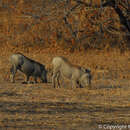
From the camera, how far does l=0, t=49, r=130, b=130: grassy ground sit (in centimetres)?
699

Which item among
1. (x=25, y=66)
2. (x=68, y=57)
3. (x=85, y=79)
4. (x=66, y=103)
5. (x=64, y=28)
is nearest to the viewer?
(x=66, y=103)

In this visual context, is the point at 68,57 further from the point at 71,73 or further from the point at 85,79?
the point at 85,79

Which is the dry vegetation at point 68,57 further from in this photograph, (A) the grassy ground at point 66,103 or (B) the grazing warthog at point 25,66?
(B) the grazing warthog at point 25,66

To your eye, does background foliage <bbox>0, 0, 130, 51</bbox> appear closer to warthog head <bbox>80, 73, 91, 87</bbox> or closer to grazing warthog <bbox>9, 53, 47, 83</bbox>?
grazing warthog <bbox>9, 53, 47, 83</bbox>

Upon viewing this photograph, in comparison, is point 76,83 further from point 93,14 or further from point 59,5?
point 93,14

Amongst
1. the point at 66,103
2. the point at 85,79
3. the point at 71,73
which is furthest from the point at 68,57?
Result: the point at 66,103

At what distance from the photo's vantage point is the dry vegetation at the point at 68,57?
24.4 ft

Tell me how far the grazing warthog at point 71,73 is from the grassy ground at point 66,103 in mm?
247

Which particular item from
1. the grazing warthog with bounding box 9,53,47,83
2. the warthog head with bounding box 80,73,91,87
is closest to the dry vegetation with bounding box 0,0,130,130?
the warthog head with bounding box 80,73,91,87

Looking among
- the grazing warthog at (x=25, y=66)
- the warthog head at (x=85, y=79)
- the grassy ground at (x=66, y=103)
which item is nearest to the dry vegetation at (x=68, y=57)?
the grassy ground at (x=66, y=103)

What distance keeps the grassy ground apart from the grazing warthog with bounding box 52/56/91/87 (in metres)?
0.25

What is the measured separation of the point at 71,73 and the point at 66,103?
7.52 feet

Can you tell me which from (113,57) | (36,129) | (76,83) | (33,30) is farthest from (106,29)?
(36,129)

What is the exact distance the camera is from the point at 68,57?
634 inches
